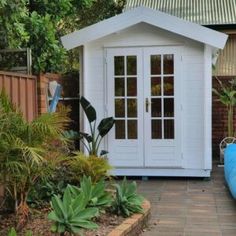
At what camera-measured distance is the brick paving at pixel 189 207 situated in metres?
5.71

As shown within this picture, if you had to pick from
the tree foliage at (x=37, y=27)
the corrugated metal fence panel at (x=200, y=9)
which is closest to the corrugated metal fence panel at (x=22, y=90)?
the tree foliage at (x=37, y=27)

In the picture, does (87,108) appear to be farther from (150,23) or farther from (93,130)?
(150,23)

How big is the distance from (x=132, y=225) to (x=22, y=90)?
2.59 m

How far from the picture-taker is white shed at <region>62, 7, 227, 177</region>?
28.7 ft

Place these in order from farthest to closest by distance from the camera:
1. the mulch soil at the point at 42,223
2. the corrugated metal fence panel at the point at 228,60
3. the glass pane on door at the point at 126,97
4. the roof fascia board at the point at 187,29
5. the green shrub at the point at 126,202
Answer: the corrugated metal fence panel at the point at 228,60, the glass pane on door at the point at 126,97, the roof fascia board at the point at 187,29, the green shrub at the point at 126,202, the mulch soil at the point at 42,223

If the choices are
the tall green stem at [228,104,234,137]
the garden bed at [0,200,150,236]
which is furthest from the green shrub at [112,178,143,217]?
the tall green stem at [228,104,234,137]

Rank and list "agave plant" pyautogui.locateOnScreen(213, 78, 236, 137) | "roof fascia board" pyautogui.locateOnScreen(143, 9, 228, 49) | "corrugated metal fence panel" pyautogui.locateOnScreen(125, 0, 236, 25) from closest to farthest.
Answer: "roof fascia board" pyautogui.locateOnScreen(143, 9, 228, 49)
"agave plant" pyautogui.locateOnScreen(213, 78, 236, 137)
"corrugated metal fence panel" pyautogui.locateOnScreen(125, 0, 236, 25)

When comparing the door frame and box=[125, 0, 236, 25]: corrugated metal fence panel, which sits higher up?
box=[125, 0, 236, 25]: corrugated metal fence panel

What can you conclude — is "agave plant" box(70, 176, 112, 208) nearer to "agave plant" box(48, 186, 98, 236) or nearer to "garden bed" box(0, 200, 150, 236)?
"garden bed" box(0, 200, 150, 236)

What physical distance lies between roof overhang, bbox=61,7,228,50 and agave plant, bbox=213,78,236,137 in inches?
101

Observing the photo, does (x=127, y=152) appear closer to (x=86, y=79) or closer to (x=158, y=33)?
(x=86, y=79)

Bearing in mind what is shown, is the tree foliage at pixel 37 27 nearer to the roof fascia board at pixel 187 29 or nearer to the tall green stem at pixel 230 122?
the roof fascia board at pixel 187 29

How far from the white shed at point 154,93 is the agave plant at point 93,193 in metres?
3.41

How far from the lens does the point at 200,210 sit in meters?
6.64
